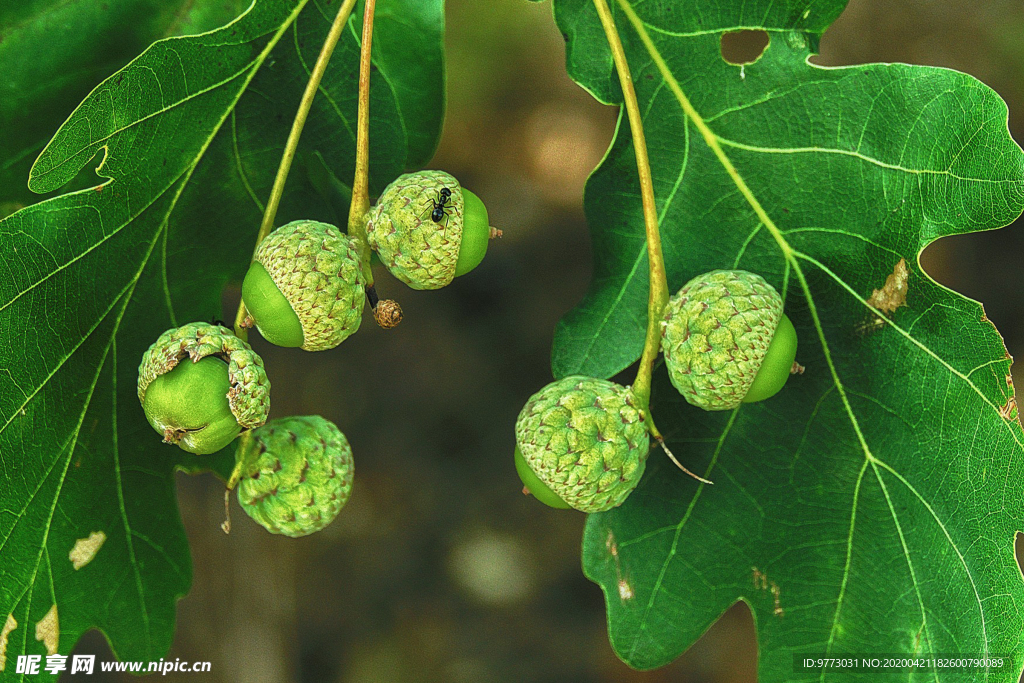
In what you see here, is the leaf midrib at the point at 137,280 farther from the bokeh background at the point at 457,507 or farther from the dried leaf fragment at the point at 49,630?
the bokeh background at the point at 457,507

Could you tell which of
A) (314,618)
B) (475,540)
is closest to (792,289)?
(475,540)

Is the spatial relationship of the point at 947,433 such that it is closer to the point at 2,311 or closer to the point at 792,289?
the point at 792,289

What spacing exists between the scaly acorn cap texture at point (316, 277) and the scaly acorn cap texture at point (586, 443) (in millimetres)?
362

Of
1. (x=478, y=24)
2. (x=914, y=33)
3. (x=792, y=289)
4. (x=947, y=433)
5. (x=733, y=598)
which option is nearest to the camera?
(x=947, y=433)

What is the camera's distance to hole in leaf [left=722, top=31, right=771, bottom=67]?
163 centimetres

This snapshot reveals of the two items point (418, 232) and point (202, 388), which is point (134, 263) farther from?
point (418, 232)

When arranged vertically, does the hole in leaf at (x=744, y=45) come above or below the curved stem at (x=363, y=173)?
below

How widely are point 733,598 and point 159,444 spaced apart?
4.02ft

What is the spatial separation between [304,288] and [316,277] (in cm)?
3

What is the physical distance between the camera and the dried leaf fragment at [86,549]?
153 cm

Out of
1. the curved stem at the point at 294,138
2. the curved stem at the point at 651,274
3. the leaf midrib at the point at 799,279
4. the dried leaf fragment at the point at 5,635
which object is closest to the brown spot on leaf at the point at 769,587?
the leaf midrib at the point at 799,279

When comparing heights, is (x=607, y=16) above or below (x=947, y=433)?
above

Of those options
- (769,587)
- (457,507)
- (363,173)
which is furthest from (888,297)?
(457,507)

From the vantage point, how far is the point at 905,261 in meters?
1.47
